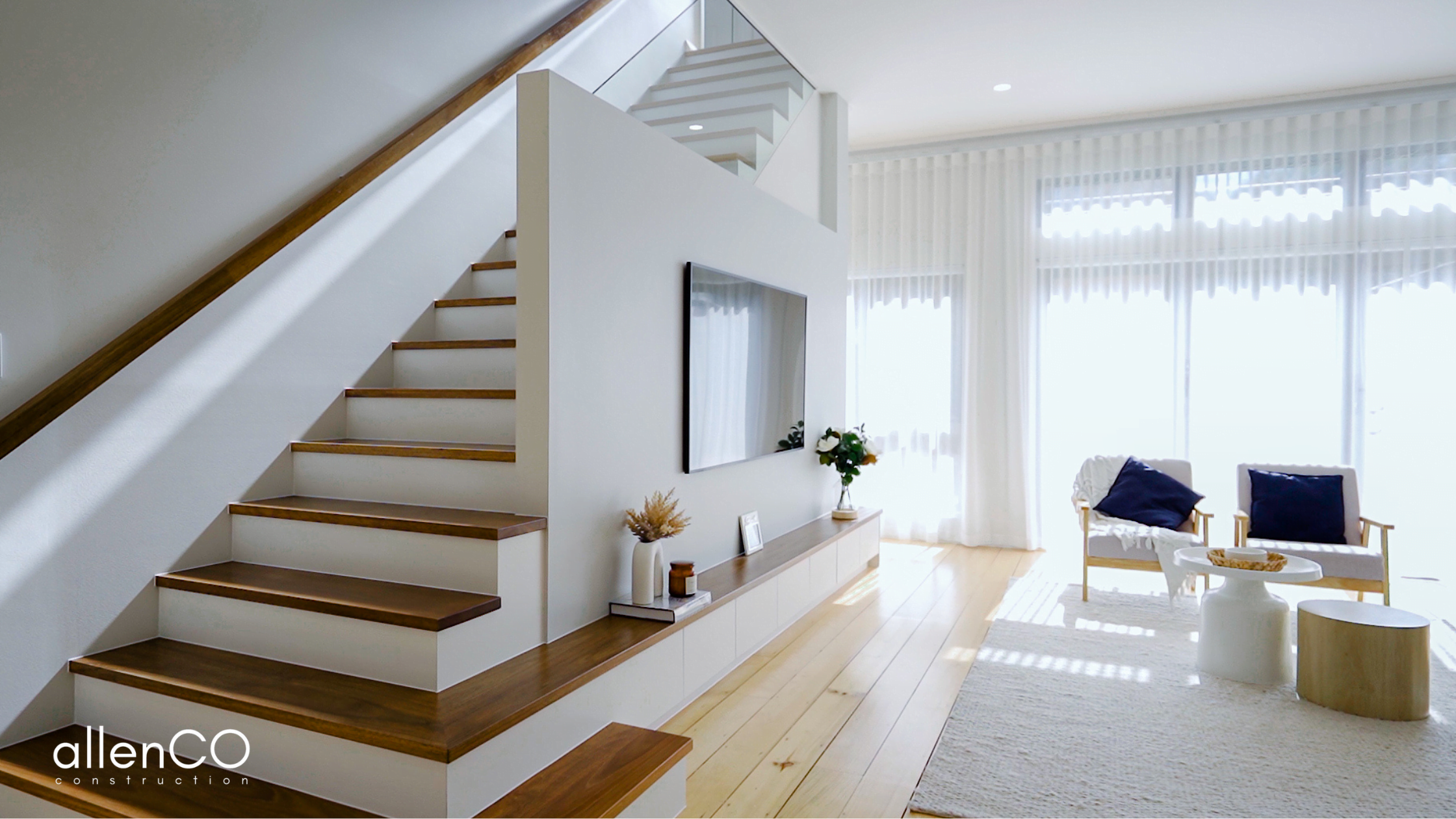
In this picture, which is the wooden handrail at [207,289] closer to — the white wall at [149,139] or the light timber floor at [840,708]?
the white wall at [149,139]

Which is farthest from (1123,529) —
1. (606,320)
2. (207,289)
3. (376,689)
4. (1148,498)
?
(207,289)

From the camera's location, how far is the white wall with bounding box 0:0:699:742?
7.30 feet

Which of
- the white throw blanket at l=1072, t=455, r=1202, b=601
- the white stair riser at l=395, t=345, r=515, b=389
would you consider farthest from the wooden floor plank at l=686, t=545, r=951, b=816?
the white stair riser at l=395, t=345, r=515, b=389

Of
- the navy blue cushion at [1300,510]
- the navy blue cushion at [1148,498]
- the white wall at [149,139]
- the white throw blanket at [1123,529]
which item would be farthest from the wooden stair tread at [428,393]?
the navy blue cushion at [1300,510]

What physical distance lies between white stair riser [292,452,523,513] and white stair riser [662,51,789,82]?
187 cm

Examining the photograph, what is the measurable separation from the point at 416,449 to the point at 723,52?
8.81ft

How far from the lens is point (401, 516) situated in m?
2.67

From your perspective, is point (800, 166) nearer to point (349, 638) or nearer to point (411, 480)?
point (411, 480)

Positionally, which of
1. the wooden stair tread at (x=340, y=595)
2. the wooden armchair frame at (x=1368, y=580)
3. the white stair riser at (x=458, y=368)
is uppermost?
the white stair riser at (x=458, y=368)

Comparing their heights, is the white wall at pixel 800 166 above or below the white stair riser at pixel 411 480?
above

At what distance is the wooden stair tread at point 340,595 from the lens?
227 centimetres

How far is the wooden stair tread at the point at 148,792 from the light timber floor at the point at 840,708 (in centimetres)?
106

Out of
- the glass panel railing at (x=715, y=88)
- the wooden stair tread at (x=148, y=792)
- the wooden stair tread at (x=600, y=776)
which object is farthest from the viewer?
the glass panel railing at (x=715, y=88)

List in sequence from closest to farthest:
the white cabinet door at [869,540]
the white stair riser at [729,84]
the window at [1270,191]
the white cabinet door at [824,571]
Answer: the white stair riser at [729,84], the white cabinet door at [824,571], the white cabinet door at [869,540], the window at [1270,191]
